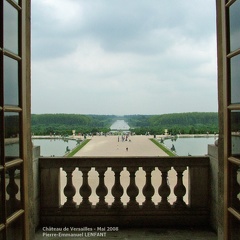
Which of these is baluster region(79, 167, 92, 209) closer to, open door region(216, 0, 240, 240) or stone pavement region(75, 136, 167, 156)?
open door region(216, 0, 240, 240)

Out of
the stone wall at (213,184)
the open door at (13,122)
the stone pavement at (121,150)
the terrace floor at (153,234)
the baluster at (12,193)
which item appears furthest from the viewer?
the stone pavement at (121,150)

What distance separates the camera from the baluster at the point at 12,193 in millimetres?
2190

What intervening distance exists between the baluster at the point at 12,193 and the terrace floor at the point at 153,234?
1.83 meters

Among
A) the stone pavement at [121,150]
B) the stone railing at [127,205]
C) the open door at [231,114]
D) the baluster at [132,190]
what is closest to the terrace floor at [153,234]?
the stone railing at [127,205]

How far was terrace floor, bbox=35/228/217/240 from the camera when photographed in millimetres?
3918

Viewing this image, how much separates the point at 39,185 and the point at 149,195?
149 centimetres

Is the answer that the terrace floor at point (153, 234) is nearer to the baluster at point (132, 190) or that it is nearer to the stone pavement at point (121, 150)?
the baluster at point (132, 190)

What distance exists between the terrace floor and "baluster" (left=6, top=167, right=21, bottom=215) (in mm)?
1835

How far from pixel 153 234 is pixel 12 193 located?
2.30 m

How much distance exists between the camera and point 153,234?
4023mm

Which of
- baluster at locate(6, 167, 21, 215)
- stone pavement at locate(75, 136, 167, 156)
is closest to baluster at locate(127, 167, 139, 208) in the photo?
baluster at locate(6, 167, 21, 215)

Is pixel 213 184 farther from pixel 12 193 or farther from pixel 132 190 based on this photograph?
pixel 12 193

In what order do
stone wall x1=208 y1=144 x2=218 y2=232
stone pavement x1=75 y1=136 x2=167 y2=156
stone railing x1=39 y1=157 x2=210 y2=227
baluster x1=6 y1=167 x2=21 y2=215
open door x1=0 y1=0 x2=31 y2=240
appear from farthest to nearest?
stone pavement x1=75 y1=136 x2=167 y2=156
stone railing x1=39 y1=157 x2=210 y2=227
stone wall x1=208 y1=144 x2=218 y2=232
baluster x1=6 y1=167 x2=21 y2=215
open door x1=0 y1=0 x2=31 y2=240

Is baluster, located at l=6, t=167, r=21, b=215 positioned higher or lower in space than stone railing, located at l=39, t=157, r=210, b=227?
higher
